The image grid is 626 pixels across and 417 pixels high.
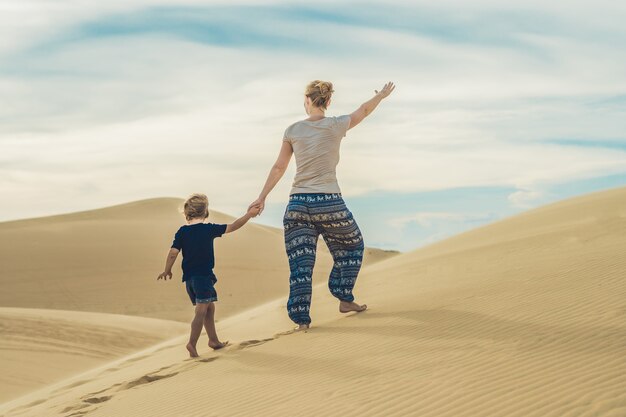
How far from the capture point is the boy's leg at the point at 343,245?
8070 millimetres

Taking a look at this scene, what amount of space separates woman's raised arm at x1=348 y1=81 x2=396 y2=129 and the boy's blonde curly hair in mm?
1529

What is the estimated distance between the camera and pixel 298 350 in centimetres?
779

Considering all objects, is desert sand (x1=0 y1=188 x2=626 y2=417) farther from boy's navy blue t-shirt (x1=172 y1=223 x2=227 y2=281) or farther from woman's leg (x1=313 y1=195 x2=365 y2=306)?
boy's navy blue t-shirt (x1=172 y1=223 x2=227 y2=281)

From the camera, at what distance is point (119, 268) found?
3269cm

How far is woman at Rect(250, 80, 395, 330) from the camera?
26.0ft

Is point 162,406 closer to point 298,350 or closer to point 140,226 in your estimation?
point 298,350

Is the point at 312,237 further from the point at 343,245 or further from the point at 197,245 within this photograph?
the point at 197,245

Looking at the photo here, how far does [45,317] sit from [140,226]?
24.6 metres

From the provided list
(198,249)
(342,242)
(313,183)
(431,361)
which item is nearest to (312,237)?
(342,242)

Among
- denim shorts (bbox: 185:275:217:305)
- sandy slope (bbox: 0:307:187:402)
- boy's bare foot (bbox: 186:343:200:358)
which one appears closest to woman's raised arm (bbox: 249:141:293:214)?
denim shorts (bbox: 185:275:217:305)

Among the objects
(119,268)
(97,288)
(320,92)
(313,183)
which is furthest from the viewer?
(119,268)

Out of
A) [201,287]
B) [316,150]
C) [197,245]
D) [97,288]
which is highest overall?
[316,150]

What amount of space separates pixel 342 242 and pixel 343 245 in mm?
51

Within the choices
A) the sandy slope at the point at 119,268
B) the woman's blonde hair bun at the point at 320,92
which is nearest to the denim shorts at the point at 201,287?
the woman's blonde hair bun at the point at 320,92
